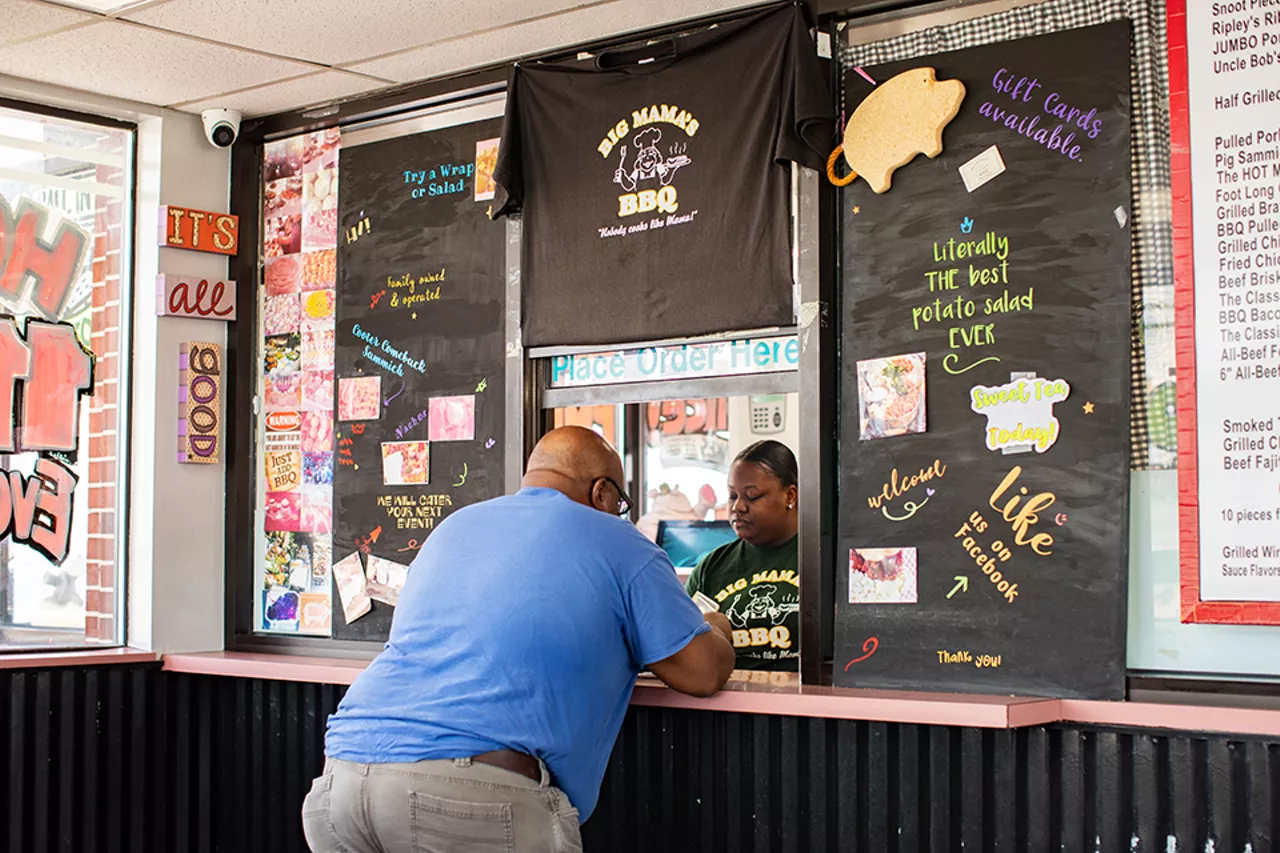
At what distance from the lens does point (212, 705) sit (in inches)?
201

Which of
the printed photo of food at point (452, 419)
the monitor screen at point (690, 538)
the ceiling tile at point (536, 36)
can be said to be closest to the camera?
the ceiling tile at point (536, 36)

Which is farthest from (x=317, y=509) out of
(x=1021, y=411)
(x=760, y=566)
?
(x=1021, y=411)

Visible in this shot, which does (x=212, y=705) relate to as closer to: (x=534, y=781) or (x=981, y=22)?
(x=534, y=781)

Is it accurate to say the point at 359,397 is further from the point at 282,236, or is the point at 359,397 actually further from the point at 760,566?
the point at 760,566

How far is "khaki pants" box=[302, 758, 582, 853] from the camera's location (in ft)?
9.54

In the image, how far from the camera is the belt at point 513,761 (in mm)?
2951

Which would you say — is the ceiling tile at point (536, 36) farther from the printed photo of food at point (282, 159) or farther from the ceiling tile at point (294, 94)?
the printed photo of food at point (282, 159)

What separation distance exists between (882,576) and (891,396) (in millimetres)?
461

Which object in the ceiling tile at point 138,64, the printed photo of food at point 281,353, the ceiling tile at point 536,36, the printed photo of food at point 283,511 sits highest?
the ceiling tile at point 138,64

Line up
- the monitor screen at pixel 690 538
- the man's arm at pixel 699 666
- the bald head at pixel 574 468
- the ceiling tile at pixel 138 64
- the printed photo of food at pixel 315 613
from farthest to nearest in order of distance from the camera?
1. the monitor screen at pixel 690 538
2. the printed photo of food at pixel 315 613
3. the ceiling tile at pixel 138 64
4. the bald head at pixel 574 468
5. the man's arm at pixel 699 666

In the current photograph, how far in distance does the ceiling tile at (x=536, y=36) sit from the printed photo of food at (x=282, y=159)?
0.60 m

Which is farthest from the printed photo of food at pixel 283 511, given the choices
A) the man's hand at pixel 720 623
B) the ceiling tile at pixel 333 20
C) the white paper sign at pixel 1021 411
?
the white paper sign at pixel 1021 411

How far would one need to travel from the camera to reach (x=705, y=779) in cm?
378

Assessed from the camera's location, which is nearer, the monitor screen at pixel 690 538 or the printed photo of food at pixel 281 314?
the printed photo of food at pixel 281 314
